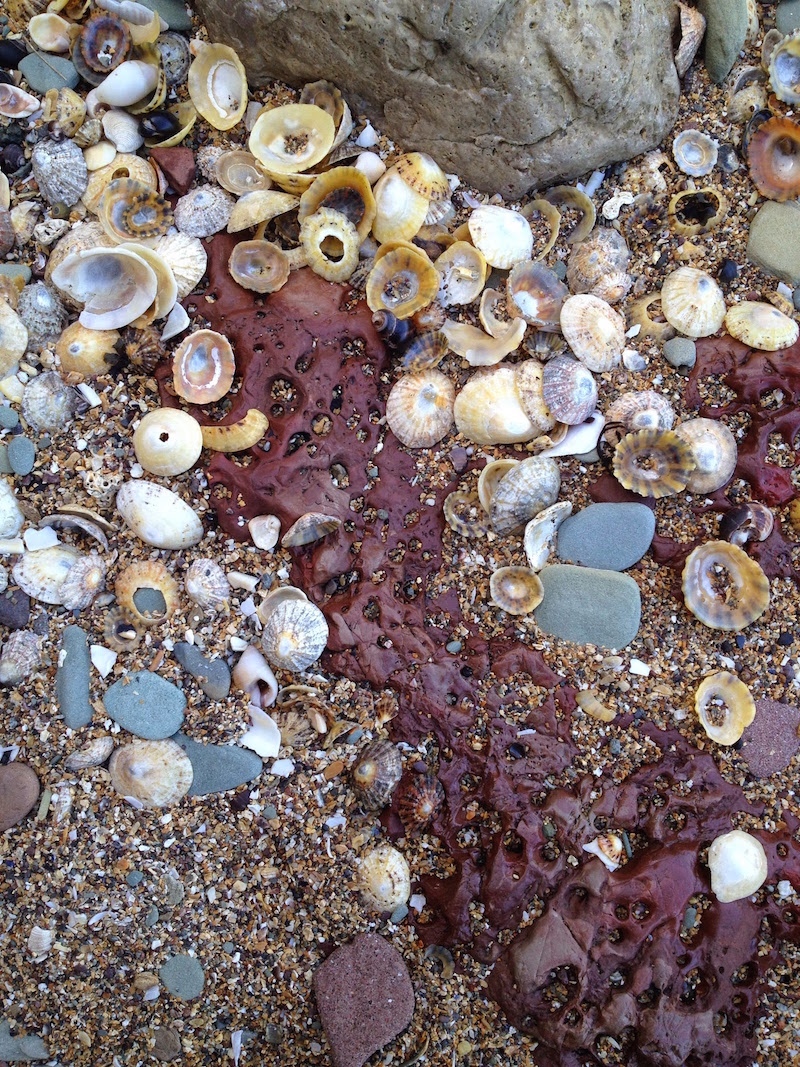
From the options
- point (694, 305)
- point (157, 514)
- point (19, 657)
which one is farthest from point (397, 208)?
point (19, 657)

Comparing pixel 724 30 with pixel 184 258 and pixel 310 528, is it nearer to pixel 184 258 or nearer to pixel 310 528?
pixel 184 258

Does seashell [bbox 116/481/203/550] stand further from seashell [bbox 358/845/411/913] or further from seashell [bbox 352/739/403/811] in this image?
seashell [bbox 358/845/411/913]

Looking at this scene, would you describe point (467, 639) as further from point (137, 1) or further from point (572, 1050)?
point (137, 1)

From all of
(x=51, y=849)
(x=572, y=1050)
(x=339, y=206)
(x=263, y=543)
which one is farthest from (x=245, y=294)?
(x=572, y=1050)

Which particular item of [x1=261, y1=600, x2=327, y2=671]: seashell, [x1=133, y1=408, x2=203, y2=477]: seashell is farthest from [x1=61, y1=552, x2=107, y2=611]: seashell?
[x1=261, y1=600, x2=327, y2=671]: seashell

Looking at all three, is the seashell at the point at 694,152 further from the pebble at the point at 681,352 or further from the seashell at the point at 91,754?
the seashell at the point at 91,754

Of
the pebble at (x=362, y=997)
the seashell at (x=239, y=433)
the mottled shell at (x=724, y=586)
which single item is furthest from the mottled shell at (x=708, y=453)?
the pebble at (x=362, y=997)
